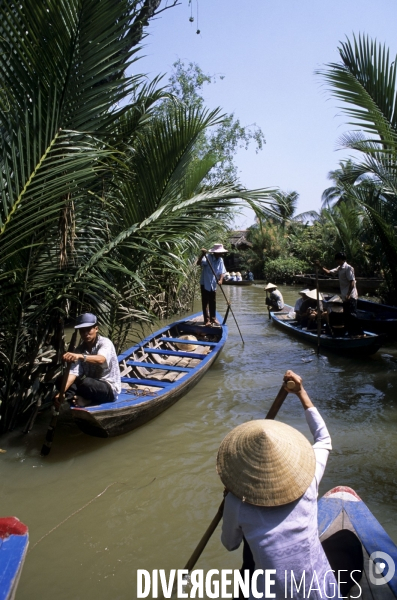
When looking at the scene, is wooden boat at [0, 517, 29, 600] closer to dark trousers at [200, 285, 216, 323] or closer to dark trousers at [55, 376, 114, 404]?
dark trousers at [55, 376, 114, 404]

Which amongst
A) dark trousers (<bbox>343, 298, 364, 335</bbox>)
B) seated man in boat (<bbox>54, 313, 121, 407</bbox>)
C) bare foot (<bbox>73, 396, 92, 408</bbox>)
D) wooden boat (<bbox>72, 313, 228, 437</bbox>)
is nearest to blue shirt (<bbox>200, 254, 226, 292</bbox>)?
wooden boat (<bbox>72, 313, 228, 437</bbox>)

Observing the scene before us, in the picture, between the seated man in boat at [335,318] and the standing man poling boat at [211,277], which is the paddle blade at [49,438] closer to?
the standing man poling boat at [211,277]

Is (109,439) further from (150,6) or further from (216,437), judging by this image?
(150,6)

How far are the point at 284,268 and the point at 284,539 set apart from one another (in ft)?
80.1

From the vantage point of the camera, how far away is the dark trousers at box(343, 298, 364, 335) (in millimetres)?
8680

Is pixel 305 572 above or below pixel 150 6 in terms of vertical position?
below

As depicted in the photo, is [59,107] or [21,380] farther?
[21,380]

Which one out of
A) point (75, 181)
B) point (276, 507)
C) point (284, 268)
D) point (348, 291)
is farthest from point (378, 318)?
point (284, 268)

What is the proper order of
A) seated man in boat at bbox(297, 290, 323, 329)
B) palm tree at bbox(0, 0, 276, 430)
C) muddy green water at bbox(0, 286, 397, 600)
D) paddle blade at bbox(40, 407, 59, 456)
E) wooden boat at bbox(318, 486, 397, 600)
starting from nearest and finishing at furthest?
wooden boat at bbox(318, 486, 397, 600) < muddy green water at bbox(0, 286, 397, 600) < palm tree at bbox(0, 0, 276, 430) < paddle blade at bbox(40, 407, 59, 456) < seated man in boat at bbox(297, 290, 323, 329)

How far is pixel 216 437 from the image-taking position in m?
5.28

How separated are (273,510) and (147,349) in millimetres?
5642

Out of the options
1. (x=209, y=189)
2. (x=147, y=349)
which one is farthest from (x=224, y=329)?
(x=209, y=189)

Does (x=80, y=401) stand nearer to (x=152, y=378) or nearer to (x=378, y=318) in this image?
(x=152, y=378)

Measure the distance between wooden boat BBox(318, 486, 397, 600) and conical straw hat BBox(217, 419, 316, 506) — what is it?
0.71 meters
